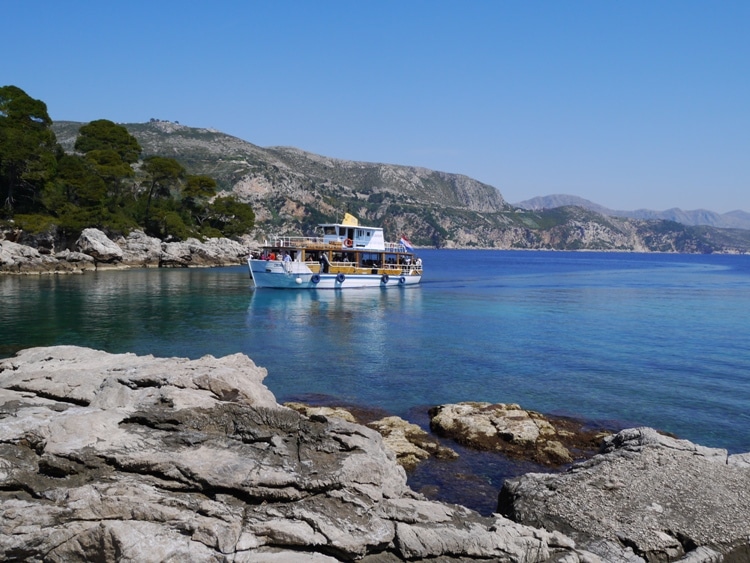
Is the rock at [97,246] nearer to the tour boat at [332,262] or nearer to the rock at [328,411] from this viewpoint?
the tour boat at [332,262]

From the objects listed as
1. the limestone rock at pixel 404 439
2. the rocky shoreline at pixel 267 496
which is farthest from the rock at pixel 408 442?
the rocky shoreline at pixel 267 496

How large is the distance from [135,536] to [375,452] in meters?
3.39

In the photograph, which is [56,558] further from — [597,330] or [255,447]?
[597,330]

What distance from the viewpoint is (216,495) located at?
7.05m

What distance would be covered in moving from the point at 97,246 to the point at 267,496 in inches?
2658

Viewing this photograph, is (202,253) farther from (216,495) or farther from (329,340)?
(216,495)

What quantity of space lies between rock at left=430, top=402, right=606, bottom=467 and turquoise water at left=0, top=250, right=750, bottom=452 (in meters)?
1.60

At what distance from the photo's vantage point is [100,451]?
23.4ft

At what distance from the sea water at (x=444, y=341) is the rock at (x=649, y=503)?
3.11m

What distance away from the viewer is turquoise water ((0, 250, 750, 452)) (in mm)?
19062

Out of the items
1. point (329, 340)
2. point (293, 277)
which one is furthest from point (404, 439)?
point (293, 277)

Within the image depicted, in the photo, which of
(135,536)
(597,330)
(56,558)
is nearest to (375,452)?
(135,536)

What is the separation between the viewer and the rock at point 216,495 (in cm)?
637

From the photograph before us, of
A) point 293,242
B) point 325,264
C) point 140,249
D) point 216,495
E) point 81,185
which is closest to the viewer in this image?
point 216,495
